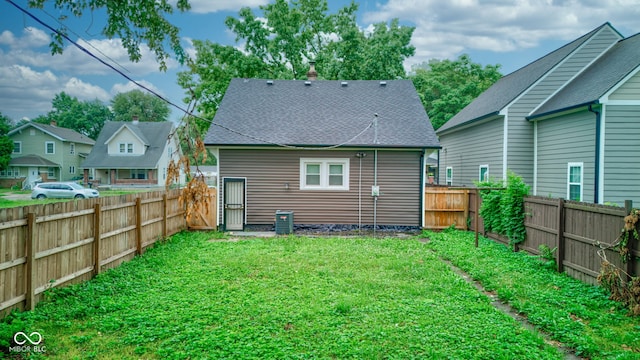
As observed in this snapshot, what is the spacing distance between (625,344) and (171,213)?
1049cm

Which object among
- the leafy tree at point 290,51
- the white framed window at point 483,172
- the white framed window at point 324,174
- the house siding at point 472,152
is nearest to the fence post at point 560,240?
the white framed window at point 324,174

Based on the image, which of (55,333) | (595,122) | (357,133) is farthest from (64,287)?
(595,122)

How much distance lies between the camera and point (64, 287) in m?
5.93

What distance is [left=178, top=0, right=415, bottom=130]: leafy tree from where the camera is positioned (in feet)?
79.8

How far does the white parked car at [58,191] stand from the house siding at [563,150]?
85.7 feet

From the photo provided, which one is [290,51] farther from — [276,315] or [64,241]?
[276,315]

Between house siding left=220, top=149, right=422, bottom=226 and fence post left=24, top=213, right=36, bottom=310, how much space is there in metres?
8.40

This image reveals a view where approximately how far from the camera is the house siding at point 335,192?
44.4 ft

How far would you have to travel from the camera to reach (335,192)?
13609 millimetres

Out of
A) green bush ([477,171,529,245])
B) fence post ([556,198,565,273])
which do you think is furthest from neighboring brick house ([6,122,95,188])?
fence post ([556,198,565,273])

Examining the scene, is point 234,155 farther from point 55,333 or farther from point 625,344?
point 625,344

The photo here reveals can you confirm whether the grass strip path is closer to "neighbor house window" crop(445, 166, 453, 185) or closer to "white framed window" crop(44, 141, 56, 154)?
"neighbor house window" crop(445, 166, 453, 185)
